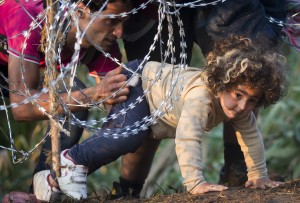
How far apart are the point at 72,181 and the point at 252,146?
97 cm

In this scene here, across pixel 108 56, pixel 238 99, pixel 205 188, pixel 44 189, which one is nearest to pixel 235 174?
pixel 238 99

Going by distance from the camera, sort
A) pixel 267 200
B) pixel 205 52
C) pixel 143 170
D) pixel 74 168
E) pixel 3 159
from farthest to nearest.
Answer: pixel 3 159 → pixel 143 170 → pixel 205 52 → pixel 74 168 → pixel 267 200

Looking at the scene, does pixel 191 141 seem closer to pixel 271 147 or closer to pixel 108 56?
pixel 108 56

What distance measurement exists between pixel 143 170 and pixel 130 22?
880 mm

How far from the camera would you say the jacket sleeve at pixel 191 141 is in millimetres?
4008

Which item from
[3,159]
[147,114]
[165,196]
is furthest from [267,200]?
[3,159]

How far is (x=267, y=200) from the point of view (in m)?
3.83

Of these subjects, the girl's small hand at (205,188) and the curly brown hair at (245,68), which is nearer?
the girl's small hand at (205,188)

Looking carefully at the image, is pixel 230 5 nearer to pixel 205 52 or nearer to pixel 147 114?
pixel 205 52

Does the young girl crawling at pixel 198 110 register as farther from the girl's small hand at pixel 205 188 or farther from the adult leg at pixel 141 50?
the adult leg at pixel 141 50

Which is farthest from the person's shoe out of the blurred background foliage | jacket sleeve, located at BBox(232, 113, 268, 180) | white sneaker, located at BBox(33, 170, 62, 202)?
the blurred background foliage

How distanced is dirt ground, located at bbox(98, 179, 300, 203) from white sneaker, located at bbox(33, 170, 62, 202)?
308 mm

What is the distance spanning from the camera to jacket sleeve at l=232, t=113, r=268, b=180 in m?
4.38

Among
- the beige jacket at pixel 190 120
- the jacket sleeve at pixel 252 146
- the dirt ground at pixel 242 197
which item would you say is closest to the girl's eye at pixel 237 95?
the beige jacket at pixel 190 120
